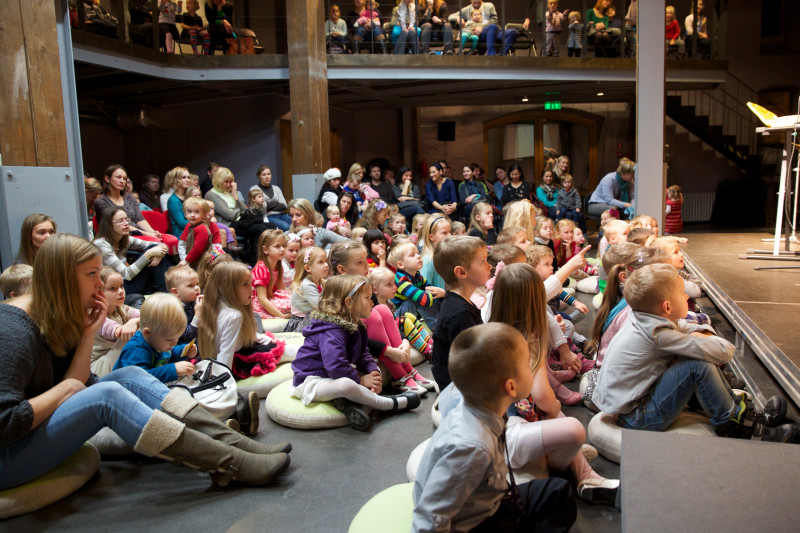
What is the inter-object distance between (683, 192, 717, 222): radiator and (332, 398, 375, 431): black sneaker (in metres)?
12.4

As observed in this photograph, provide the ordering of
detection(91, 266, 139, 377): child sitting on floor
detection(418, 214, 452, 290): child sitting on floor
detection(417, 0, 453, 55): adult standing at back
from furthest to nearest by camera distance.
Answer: detection(417, 0, 453, 55): adult standing at back → detection(418, 214, 452, 290): child sitting on floor → detection(91, 266, 139, 377): child sitting on floor

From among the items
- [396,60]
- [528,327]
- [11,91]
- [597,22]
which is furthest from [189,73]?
[528,327]

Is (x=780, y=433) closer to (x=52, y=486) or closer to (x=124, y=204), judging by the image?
(x=52, y=486)

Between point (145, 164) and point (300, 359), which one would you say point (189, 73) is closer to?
point (145, 164)

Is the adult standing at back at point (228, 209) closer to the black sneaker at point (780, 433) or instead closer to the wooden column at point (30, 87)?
the wooden column at point (30, 87)

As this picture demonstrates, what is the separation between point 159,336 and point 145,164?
1063cm

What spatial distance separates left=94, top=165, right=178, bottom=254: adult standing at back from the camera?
5682 millimetres

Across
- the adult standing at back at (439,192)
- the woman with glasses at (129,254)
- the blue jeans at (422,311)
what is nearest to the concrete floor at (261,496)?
the blue jeans at (422,311)

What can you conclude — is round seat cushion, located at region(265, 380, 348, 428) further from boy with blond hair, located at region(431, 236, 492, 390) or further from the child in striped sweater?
the child in striped sweater

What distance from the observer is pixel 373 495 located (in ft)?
8.45

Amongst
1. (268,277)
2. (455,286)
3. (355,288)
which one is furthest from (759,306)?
(268,277)

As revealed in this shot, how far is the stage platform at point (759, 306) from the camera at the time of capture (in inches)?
119

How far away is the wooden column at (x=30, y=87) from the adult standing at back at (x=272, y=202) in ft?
12.4

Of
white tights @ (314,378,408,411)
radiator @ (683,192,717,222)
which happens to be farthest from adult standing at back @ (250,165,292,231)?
radiator @ (683,192,717,222)
